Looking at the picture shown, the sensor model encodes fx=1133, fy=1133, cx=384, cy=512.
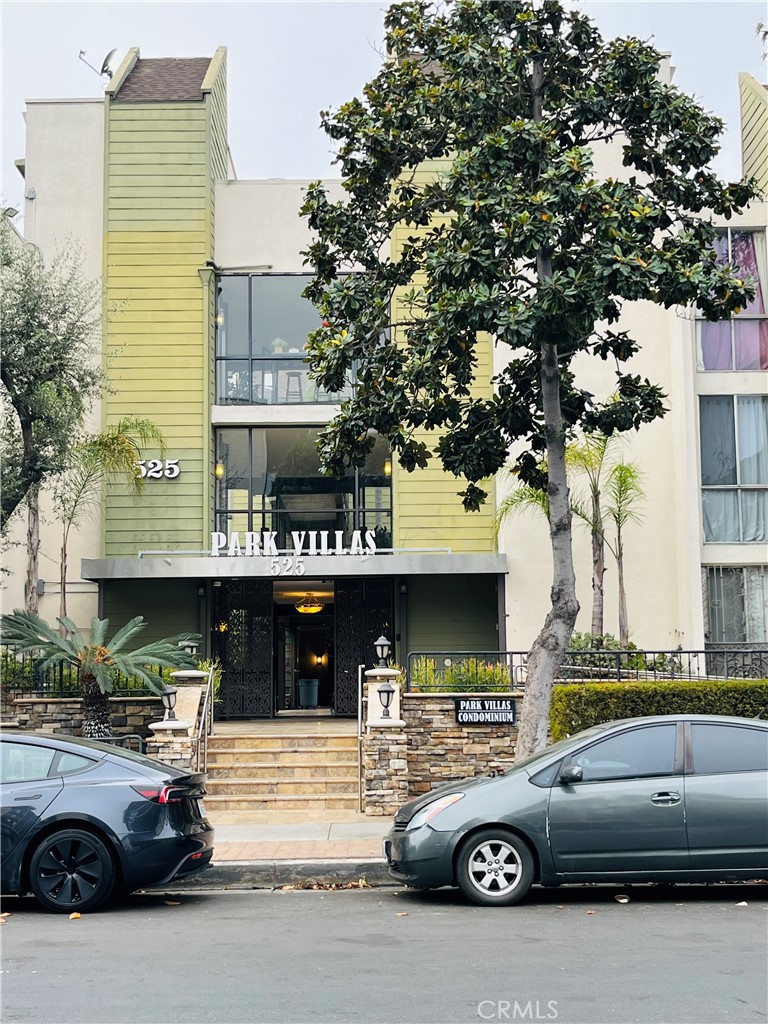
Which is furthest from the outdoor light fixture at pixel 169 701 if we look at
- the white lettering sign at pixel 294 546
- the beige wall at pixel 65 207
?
the beige wall at pixel 65 207

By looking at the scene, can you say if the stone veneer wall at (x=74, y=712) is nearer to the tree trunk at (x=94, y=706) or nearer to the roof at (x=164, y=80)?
the tree trunk at (x=94, y=706)

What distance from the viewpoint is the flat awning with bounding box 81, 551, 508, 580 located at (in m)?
19.5

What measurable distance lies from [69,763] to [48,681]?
806cm

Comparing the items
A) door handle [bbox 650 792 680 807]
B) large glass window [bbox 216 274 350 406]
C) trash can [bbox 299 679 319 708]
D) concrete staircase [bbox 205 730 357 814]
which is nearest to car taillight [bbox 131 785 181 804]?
door handle [bbox 650 792 680 807]

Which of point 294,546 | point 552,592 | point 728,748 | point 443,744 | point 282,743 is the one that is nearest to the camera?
point 728,748

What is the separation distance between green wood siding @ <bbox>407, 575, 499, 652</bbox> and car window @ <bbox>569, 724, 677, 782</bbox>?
11540mm

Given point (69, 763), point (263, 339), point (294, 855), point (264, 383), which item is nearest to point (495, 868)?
point (294, 855)

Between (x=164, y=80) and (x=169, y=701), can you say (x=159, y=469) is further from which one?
(x=164, y=80)

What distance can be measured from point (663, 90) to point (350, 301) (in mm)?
3984

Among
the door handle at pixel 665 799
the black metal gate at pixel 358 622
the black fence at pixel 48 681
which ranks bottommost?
the door handle at pixel 665 799

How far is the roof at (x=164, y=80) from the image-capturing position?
70.6 feet

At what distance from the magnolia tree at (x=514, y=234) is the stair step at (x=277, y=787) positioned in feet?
13.1

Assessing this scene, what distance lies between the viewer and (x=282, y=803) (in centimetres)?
1470

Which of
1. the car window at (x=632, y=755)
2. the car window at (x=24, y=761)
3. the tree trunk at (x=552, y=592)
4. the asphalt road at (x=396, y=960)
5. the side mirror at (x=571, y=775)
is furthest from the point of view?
the tree trunk at (x=552, y=592)
